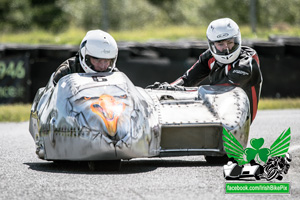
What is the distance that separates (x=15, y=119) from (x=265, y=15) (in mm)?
17416

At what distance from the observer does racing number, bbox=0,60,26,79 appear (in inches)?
595

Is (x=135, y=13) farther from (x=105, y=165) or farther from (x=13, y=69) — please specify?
(x=105, y=165)

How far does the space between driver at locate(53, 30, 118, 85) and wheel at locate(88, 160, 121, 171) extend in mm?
1343

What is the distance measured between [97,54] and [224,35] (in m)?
1.51

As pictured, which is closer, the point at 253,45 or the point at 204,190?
the point at 204,190

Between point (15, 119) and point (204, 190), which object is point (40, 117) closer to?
point (204, 190)

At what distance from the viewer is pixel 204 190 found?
5805mm

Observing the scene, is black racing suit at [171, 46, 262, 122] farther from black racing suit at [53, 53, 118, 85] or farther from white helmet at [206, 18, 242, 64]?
black racing suit at [53, 53, 118, 85]

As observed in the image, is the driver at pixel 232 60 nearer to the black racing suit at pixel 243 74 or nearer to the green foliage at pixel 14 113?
the black racing suit at pixel 243 74

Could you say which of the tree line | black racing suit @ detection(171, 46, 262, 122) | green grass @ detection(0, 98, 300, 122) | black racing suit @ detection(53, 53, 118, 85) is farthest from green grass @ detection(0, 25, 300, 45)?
black racing suit @ detection(53, 53, 118, 85)

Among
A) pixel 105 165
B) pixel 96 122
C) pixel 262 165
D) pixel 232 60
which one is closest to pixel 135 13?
pixel 232 60

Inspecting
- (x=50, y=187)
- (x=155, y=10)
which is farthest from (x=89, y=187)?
(x=155, y=10)

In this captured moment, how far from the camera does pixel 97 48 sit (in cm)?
771

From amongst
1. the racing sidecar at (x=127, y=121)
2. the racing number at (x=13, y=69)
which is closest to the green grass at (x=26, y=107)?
the racing number at (x=13, y=69)
